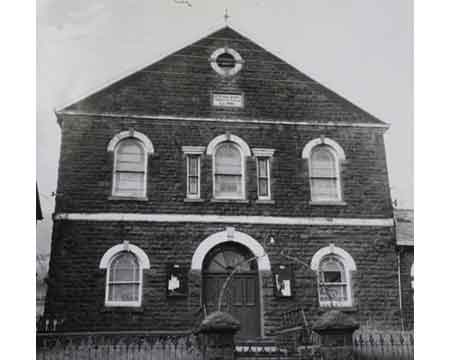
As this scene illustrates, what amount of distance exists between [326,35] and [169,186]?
4.50 m

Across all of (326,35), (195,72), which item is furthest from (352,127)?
(195,72)

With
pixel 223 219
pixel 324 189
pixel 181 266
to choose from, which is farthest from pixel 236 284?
A: pixel 324 189

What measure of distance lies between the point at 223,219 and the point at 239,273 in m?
1.19

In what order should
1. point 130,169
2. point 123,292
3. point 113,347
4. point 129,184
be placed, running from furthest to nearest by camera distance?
point 130,169 → point 129,184 → point 123,292 → point 113,347

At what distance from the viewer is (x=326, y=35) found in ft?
39.6

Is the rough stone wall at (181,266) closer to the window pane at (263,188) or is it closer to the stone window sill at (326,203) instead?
the stone window sill at (326,203)

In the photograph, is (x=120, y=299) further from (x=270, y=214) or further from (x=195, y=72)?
(x=195, y=72)

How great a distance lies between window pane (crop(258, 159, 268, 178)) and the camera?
13716 millimetres

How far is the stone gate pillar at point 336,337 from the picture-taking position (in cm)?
960

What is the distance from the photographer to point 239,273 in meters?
13.1

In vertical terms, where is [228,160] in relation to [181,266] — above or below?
above

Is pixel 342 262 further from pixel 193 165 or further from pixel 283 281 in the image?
pixel 193 165

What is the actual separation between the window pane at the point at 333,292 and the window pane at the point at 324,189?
1.94m

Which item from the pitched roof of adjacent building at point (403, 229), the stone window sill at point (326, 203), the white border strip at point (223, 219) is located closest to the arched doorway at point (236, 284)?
the white border strip at point (223, 219)
